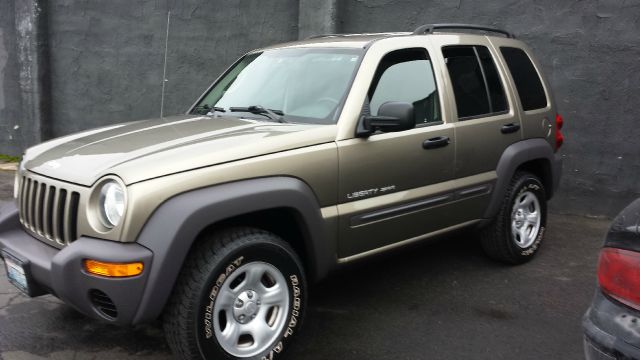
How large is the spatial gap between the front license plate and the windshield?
1.60 m

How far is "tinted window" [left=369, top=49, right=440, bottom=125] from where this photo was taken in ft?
12.6

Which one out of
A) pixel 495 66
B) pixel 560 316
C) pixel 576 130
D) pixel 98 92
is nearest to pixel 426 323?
pixel 560 316

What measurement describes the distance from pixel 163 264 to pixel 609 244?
6.22 feet

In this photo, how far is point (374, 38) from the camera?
160 inches

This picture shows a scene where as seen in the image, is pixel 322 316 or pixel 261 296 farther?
pixel 322 316

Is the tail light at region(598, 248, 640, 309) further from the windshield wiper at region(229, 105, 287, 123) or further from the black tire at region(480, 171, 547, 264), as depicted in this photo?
the black tire at region(480, 171, 547, 264)

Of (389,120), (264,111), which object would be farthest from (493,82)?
(264,111)

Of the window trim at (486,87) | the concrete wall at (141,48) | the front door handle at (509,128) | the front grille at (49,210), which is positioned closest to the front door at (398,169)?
the window trim at (486,87)

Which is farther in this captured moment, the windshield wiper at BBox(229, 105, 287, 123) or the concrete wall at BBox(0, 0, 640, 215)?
the concrete wall at BBox(0, 0, 640, 215)

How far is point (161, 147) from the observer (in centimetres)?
311

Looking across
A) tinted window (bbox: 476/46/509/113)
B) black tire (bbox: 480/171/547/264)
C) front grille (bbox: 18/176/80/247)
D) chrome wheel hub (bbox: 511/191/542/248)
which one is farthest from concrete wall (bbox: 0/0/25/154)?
chrome wheel hub (bbox: 511/191/542/248)

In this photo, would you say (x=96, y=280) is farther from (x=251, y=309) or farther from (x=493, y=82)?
(x=493, y=82)

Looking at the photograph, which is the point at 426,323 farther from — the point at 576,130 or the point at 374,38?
the point at 576,130

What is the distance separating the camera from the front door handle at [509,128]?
15.0 ft
